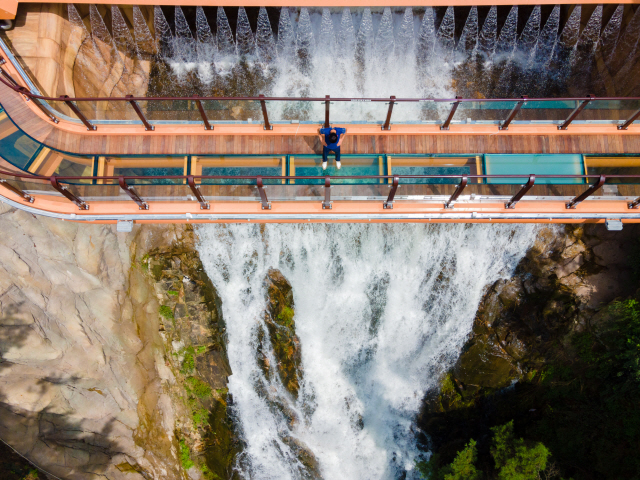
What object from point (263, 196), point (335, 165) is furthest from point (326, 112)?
point (263, 196)

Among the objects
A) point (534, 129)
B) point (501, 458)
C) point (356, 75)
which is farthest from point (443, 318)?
point (356, 75)

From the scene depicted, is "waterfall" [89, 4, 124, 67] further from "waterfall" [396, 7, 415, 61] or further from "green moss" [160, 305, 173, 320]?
"waterfall" [396, 7, 415, 61]

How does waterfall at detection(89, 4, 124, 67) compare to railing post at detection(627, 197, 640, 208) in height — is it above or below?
above

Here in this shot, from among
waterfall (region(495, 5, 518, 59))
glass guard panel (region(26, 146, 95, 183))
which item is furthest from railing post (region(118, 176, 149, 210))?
waterfall (region(495, 5, 518, 59))

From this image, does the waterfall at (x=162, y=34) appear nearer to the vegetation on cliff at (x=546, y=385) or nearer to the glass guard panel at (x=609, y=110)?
the glass guard panel at (x=609, y=110)

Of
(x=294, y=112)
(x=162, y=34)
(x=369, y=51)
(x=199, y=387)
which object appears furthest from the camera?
(x=199, y=387)

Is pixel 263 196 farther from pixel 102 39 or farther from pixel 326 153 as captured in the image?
pixel 102 39
